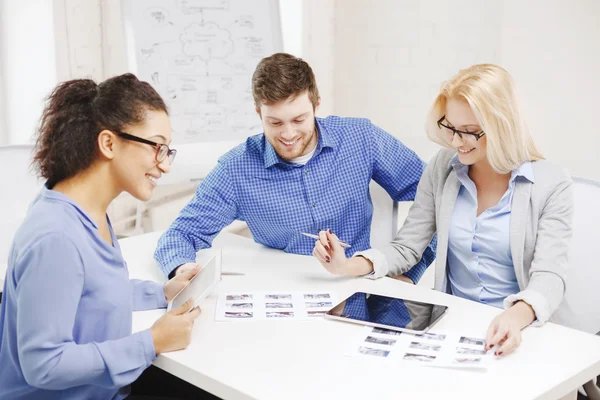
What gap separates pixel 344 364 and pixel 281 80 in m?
0.98

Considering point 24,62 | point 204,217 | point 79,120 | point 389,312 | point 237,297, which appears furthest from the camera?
point 24,62

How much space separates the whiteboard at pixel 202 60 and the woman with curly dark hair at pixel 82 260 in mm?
1656

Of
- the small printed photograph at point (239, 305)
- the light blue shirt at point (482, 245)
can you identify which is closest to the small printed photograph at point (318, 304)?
the small printed photograph at point (239, 305)

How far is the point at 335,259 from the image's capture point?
6.02ft

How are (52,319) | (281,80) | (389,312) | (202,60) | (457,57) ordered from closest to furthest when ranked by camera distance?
(52,319) < (389,312) < (281,80) < (202,60) < (457,57)

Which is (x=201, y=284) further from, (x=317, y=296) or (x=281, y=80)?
(x=281, y=80)

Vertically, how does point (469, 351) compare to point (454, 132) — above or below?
below

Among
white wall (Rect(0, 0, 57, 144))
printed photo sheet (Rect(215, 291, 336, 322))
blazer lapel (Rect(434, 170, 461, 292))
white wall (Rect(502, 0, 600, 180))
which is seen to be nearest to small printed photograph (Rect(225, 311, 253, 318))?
printed photo sheet (Rect(215, 291, 336, 322))

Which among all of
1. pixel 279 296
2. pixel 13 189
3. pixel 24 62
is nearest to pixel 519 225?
pixel 279 296

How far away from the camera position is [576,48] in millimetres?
2916

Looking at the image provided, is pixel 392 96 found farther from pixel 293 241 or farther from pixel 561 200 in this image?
pixel 561 200

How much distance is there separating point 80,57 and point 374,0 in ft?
5.19

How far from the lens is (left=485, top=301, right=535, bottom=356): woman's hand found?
1.41 meters

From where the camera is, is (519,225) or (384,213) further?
(384,213)
